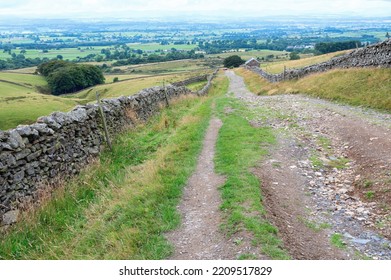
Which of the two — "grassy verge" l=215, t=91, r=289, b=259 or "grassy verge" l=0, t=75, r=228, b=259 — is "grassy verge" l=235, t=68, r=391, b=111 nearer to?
"grassy verge" l=215, t=91, r=289, b=259

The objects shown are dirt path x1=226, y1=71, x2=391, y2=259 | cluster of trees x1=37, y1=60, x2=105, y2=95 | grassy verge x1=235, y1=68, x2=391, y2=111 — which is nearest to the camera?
dirt path x1=226, y1=71, x2=391, y2=259

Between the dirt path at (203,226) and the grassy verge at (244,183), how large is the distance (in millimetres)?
221

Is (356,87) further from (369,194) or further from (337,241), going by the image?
(337,241)

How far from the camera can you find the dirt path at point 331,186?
6414 mm

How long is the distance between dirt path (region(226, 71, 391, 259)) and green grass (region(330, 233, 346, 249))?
51 mm

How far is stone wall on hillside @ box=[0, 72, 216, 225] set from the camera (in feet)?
29.5

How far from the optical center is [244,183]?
340 inches

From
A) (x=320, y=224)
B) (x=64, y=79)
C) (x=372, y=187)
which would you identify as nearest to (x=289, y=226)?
(x=320, y=224)

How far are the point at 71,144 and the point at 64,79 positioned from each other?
77897 millimetres

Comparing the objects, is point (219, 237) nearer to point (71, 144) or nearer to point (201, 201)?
point (201, 201)

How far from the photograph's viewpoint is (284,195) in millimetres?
8305

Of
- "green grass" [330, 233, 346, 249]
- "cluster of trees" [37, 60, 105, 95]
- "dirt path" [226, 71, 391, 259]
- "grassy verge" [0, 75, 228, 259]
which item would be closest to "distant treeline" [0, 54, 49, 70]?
"cluster of trees" [37, 60, 105, 95]

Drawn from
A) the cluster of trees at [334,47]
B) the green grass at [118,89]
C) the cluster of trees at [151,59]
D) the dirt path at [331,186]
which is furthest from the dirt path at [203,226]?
the cluster of trees at [151,59]

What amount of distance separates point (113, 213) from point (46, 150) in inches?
140
